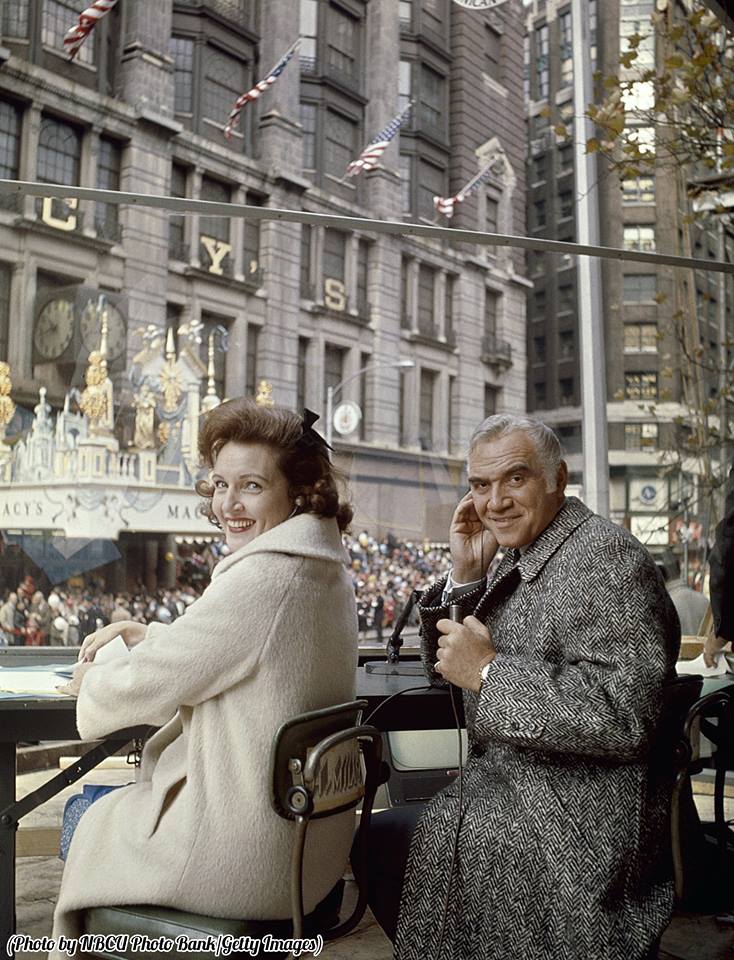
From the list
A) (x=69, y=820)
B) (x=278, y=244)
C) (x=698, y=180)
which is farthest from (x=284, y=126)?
(x=69, y=820)

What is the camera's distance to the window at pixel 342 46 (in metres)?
9.38

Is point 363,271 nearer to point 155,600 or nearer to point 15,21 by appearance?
point 155,600

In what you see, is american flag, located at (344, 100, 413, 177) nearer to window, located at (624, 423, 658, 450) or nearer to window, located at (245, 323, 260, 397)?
window, located at (245, 323, 260, 397)

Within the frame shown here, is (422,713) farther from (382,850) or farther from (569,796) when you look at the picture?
(569,796)

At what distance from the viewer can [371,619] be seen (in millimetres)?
8953

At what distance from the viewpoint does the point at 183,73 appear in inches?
381

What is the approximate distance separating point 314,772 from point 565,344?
769 cm

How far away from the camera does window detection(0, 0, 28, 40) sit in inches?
345

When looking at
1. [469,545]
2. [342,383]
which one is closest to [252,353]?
[342,383]

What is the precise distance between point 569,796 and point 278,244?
290 inches

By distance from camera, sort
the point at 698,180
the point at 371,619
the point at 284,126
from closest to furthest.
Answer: the point at 698,180 < the point at 371,619 < the point at 284,126

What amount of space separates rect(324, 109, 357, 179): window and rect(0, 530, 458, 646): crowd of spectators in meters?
3.88

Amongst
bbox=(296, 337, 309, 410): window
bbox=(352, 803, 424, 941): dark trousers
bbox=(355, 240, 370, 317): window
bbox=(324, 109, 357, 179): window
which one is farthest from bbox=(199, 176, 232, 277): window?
bbox=(352, 803, 424, 941): dark trousers

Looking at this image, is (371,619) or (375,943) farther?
(371,619)
